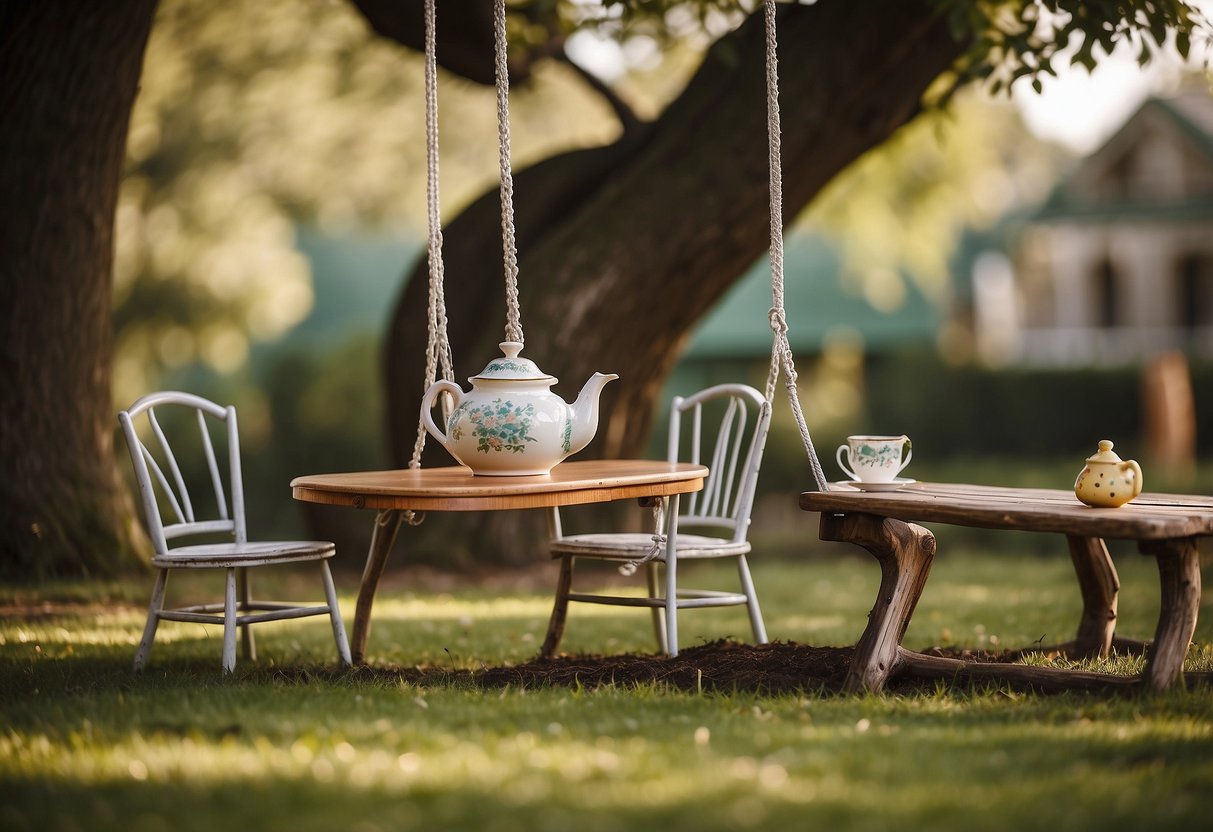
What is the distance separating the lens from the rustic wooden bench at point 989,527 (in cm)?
396

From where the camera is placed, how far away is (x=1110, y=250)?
25.6 metres

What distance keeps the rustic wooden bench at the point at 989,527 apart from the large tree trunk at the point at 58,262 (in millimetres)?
4233

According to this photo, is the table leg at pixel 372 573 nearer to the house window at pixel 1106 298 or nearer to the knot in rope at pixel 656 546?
the knot in rope at pixel 656 546

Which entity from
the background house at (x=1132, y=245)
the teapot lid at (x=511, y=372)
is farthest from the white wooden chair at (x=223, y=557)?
the background house at (x=1132, y=245)

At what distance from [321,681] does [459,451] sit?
0.92 m

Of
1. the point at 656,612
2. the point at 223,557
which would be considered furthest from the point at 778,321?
the point at 223,557

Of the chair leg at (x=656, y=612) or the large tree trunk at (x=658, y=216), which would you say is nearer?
the chair leg at (x=656, y=612)

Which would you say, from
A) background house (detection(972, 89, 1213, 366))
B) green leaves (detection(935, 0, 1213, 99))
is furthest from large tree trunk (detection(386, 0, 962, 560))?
background house (detection(972, 89, 1213, 366))

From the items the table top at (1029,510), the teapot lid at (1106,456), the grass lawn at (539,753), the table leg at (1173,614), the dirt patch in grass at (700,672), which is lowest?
the dirt patch in grass at (700,672)

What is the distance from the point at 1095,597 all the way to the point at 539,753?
2.80 m

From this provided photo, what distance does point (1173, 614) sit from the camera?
163 inches

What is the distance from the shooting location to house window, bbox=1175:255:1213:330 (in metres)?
26.3

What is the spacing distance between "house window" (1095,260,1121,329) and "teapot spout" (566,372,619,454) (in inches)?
954

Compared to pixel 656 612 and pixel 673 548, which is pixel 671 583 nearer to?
pixel 673 548
